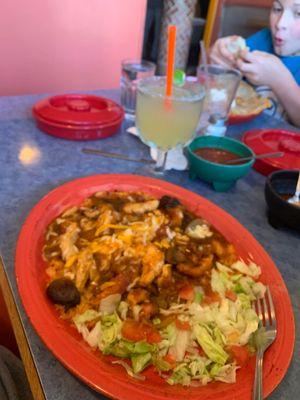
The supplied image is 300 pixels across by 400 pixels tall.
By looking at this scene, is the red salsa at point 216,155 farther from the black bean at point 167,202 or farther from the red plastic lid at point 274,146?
the black bean at point 167,202

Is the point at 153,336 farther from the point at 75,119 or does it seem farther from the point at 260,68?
the point at 260,68

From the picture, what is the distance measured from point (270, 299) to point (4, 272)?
20.6 inches

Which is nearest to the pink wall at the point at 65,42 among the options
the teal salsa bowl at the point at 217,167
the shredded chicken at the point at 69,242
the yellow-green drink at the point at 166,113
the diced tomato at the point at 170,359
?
the yellow-green drink at the point at 166,113

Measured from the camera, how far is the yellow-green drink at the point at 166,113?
107 cm

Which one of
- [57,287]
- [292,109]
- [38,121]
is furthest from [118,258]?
[292,109]

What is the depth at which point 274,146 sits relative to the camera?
4.38 feet

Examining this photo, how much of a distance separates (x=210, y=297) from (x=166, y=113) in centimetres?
56

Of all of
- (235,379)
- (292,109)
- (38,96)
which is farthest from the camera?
(292,109)

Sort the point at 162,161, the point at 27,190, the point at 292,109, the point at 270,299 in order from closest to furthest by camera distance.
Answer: the point at 270,299
the point at 27,190
the point at 162,161
the point at 292,109

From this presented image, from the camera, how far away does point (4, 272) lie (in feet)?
2.44

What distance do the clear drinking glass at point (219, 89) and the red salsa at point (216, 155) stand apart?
232mm

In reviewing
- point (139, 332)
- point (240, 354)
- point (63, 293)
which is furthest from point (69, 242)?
point (240, 354)

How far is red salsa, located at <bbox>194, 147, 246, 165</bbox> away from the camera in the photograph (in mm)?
1146

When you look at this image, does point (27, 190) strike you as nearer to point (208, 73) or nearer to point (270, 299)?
point (270, 299)
